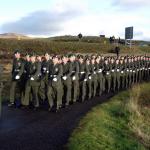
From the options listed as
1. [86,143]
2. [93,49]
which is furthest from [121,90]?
[93,49]

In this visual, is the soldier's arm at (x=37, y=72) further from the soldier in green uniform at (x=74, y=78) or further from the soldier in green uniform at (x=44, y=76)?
the soldier in green uniform at (x=74, y=78)

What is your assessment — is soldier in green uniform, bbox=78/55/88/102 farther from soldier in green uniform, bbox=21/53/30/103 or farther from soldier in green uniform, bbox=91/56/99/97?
soldier in green uniform, bbox=21/53/30/103

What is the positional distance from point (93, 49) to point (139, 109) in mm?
47949

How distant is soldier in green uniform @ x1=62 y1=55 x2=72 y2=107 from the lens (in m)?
22.3

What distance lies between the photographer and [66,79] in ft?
73.2

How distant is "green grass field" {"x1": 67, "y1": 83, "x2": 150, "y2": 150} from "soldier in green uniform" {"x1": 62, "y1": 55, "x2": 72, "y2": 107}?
1.20 meters

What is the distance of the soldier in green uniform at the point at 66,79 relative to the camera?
22.3m

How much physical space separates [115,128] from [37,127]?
3170 millimetres

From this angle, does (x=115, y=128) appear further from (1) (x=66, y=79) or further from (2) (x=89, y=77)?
(2) (x=89, y=77)

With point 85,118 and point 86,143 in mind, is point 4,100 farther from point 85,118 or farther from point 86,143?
point 86,143

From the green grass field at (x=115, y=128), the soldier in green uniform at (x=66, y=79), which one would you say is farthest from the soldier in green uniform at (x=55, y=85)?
the green grass field at (x=115, y=128)

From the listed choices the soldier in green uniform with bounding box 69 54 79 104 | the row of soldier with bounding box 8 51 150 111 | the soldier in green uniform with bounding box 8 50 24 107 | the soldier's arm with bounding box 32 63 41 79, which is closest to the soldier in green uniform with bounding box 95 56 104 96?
the row of soldier with bounding box 8 51 150 111

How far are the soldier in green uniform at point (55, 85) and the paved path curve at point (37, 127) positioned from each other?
452 millimetres

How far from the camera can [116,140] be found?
16.4 metres
